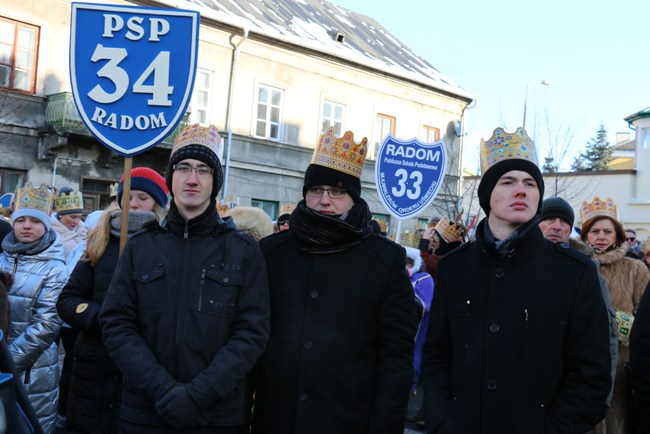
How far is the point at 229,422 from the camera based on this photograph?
2793mm

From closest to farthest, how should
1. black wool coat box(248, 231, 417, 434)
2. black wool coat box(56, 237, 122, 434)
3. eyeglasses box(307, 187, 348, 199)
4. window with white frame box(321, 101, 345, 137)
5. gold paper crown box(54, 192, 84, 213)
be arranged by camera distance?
1. black wool coat box(248, 231, 417, 434)
2. eyeglasses box(307, 187, 348, 199)
3. black wool coat box(56, 237, 122, 434)
4. gold paper crown box(54, 192, 84, 213)
5. window with white frame box(321, 101, 345, 137)

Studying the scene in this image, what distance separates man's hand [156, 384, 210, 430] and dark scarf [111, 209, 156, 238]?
1.54 meters

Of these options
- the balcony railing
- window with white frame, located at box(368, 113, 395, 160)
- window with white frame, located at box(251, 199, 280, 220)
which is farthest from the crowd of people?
window with white frame, located at box(368, 113, 395, 160)

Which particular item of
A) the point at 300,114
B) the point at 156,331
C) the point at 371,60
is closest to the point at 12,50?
the point at 300,114

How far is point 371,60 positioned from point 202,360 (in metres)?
21.2

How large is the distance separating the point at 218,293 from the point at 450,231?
447 centimetres

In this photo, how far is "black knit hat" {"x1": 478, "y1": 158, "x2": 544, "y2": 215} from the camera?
289cm

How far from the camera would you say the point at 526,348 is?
8.79 ft

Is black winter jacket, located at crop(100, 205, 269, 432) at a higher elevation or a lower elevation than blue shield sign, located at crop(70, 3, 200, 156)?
lower

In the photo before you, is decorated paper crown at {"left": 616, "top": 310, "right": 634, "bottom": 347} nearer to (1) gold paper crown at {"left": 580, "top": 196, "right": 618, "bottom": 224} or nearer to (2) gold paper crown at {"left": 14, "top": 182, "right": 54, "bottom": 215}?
(1) gold paper crown at {"left": 580, "top": 196, "right": 618, "bottom": 224}

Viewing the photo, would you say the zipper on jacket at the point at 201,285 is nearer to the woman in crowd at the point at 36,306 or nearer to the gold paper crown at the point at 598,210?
the woman in crowd at the point at 36,306

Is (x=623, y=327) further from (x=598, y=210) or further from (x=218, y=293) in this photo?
(x=218, y=293)

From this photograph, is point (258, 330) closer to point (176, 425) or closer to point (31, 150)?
point (176, 425)

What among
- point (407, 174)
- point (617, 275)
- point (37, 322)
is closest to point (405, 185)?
point (407, 174)
